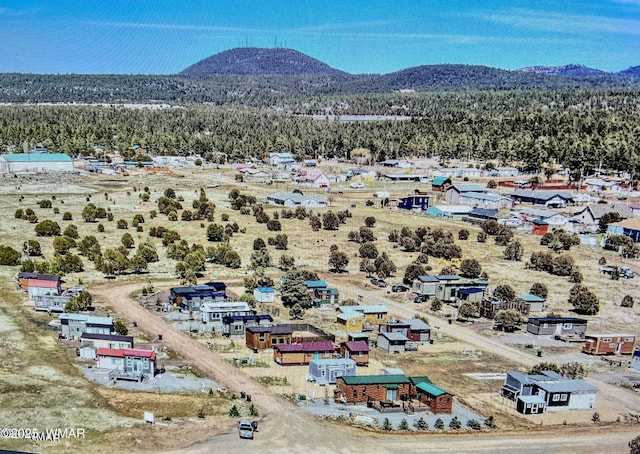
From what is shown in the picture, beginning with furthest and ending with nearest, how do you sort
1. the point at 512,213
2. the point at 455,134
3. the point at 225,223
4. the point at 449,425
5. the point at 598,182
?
the point at 455,134 → the point at 598,182 → the point at 512,213 → the point at 225,223 → the point at 449,425

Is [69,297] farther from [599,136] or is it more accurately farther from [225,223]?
[599,136]

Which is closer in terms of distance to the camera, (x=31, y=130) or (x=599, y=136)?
(x=599, y=136)

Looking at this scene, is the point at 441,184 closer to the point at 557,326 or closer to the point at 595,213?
the point at 595,213

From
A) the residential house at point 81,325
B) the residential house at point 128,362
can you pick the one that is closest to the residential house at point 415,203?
the residential house at point 81,325

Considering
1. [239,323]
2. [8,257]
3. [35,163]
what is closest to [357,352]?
[239,323]

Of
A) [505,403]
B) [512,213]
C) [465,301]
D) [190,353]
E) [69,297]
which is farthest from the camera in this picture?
[512,213]

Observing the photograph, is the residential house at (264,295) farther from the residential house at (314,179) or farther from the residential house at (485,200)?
the residential house at (314,179)

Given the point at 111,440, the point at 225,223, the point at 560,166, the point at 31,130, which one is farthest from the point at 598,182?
the point at 31,130
